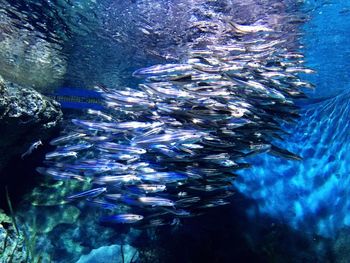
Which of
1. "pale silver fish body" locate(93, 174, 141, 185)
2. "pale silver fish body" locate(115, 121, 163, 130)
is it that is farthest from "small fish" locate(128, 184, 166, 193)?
"pale silver fish body" locate(115, 121, 163, 130)

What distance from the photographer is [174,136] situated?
5.68 meters

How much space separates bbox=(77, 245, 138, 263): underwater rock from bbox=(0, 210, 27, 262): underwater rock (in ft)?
8.49

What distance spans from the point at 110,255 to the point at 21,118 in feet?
15.6

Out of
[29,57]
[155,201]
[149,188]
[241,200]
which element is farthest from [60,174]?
[29,57]

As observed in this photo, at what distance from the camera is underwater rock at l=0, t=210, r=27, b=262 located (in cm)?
668

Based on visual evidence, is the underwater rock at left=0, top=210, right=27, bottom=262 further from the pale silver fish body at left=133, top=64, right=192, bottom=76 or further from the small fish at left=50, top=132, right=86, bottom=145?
the pale silver fish body at left=133, top=64, right=192, bottom=76

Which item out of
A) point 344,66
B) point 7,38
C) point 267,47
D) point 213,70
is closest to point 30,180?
point 7,38

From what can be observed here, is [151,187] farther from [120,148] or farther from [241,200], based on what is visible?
[241,200]

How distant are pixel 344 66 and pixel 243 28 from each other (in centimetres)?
702

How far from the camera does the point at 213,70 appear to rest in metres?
7.00

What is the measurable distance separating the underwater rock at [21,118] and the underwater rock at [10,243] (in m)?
1.99

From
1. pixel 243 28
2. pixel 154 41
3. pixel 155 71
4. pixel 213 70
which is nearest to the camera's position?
pixel 155 71

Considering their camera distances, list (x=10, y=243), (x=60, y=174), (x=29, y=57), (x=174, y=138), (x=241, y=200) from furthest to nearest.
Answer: (x=29, y=57), (x=241, y=200), (x=10, y=243), (x=60, y=174), (x=174, y=138)

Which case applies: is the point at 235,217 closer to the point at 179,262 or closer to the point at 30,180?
the point at 179,262
